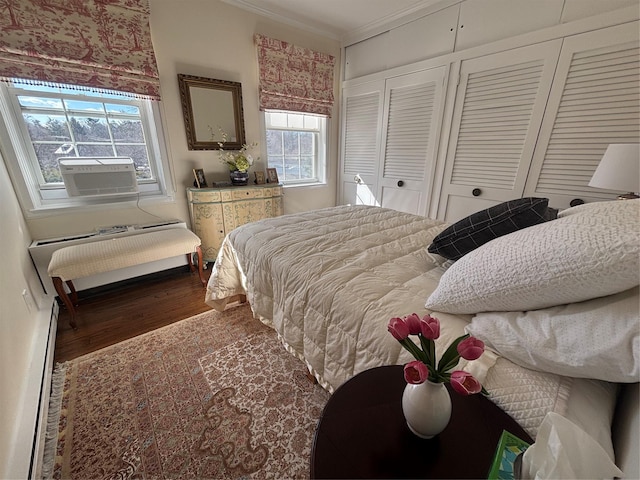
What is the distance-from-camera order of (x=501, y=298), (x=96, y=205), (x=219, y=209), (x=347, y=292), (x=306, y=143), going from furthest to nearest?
(x=306, y=143) → (x=219, y=209) → (x=96, y=205) → (x=347, y=292) → (x=501, y=298)

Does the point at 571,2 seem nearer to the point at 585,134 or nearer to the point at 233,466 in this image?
the point at 585,134

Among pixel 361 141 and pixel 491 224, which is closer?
pixel 491 224

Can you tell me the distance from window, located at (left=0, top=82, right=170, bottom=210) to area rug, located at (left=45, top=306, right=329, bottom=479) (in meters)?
1.55

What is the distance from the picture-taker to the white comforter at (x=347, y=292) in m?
0.68

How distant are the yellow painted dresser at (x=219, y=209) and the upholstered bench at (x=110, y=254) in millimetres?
281

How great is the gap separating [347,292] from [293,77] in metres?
3.08

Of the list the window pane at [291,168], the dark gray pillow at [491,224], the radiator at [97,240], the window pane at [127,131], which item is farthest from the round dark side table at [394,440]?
the window pane at [291,168]

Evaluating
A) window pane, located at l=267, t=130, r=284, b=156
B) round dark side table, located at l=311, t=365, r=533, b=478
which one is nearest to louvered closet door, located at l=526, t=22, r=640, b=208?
round dark side table, located at l=311, t=365, r=533, b=478

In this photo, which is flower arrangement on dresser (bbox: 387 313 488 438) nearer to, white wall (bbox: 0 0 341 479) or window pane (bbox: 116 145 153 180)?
white wall (bbox: 0 0 341 479)

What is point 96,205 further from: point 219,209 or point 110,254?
point 219,209

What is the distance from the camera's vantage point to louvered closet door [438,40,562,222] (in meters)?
2.14

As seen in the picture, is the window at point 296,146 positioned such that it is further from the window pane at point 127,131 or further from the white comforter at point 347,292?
the white comforter at point 347,292

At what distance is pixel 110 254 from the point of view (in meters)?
2.01

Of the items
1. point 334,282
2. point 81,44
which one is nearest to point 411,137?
point 334,282
